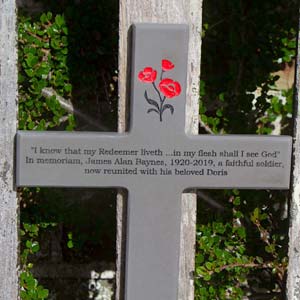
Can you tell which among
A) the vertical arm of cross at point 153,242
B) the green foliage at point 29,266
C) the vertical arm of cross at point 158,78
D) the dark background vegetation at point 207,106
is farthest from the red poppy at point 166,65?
the green foliage at point 29,266

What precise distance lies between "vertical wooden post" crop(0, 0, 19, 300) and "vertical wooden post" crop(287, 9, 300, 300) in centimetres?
81

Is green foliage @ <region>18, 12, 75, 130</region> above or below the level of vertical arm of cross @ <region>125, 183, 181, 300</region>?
above

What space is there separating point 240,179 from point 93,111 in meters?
0.77

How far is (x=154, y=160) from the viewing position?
2.33 m

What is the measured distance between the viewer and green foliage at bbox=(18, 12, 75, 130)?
269 cm

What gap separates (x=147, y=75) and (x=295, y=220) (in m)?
0.63

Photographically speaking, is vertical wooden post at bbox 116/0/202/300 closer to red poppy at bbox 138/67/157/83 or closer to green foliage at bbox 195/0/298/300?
red poppy at bbox 138/67/157/83

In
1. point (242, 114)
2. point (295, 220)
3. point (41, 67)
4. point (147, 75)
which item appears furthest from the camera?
point (242, 114)

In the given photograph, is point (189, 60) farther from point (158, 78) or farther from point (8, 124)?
point (8, 124)

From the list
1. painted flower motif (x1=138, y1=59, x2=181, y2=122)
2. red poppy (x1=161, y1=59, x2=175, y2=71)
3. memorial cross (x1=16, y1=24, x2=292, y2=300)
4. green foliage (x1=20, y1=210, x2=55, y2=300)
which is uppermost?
red poppy (x1=161, y1=59, x2=175, y2=71)

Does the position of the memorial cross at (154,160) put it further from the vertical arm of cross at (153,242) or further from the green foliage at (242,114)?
the green foliage at (242,114)

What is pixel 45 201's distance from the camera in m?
2.84

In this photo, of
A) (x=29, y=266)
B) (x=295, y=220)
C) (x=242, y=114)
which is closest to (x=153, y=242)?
(x=295, y=220)

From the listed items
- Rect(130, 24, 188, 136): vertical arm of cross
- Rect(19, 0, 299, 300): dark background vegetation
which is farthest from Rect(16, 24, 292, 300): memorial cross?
Rect(19, 0, 299, 300): dark background vegetation
